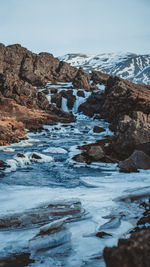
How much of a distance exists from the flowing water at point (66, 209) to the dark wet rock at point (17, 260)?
124 mm

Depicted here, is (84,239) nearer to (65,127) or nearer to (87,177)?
(87,177)

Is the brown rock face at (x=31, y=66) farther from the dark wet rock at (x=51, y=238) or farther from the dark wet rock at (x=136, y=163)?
the dark wet rock at (x=51, y=238)

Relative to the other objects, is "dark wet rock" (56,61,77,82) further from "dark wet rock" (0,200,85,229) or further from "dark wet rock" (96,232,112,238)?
"dark wet rock" (96,232,112,238)

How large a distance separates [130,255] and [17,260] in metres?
2.86

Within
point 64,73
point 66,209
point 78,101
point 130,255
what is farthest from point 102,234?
point 64,73

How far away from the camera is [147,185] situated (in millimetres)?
9789

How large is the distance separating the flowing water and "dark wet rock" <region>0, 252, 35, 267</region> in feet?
0.41

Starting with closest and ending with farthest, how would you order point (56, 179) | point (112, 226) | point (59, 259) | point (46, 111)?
1. point (59, 259)
2. point (112, 226)
3. point (56, 179)
4. point (46, 111)

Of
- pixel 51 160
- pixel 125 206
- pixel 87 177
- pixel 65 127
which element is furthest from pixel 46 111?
pixel 125 206

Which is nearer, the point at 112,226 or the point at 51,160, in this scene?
the point at 112,226

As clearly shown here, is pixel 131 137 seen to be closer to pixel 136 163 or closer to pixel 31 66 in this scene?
pixel 136 163

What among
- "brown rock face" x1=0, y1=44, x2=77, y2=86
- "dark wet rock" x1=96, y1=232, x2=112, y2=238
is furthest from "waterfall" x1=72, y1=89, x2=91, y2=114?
"dark wet rock" x1=96, y1=232, x2=112, y2=238

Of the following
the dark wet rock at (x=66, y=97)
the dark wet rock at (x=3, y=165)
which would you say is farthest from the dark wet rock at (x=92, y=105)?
the dark wet rock at (x=3, y=165)

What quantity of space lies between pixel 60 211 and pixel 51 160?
9015 mm
